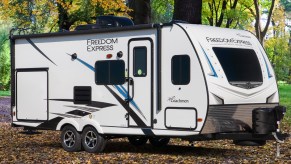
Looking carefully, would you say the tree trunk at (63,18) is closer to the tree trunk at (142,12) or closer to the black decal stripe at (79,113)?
Result: the tree trunk at (142,12)

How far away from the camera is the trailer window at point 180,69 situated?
12.6 m

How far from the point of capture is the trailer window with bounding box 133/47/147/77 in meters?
13.3

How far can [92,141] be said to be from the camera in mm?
14320

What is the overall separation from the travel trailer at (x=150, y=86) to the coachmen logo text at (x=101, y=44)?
0.02m

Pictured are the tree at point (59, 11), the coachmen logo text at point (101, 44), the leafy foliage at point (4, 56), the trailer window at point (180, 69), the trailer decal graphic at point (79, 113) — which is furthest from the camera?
the leafy foliage at point (4, 56)

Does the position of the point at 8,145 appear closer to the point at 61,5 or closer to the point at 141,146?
the point at 141,146

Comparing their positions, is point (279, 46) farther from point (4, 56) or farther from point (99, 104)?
point (99, 104)

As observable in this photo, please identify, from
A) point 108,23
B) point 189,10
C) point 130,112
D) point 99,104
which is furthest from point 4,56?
point 130,112

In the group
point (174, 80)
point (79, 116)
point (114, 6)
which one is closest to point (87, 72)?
point (79, 116)

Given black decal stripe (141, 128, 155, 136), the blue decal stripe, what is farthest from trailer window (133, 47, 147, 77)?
black decal stripe (141, 128, 155, 136)

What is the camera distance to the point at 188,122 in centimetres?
1240

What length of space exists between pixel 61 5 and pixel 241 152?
724 inches

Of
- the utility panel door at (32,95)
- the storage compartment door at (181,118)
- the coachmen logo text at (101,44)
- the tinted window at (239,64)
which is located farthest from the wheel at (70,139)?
the tinted window at (239,64)

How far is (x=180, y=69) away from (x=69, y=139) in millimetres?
3617
